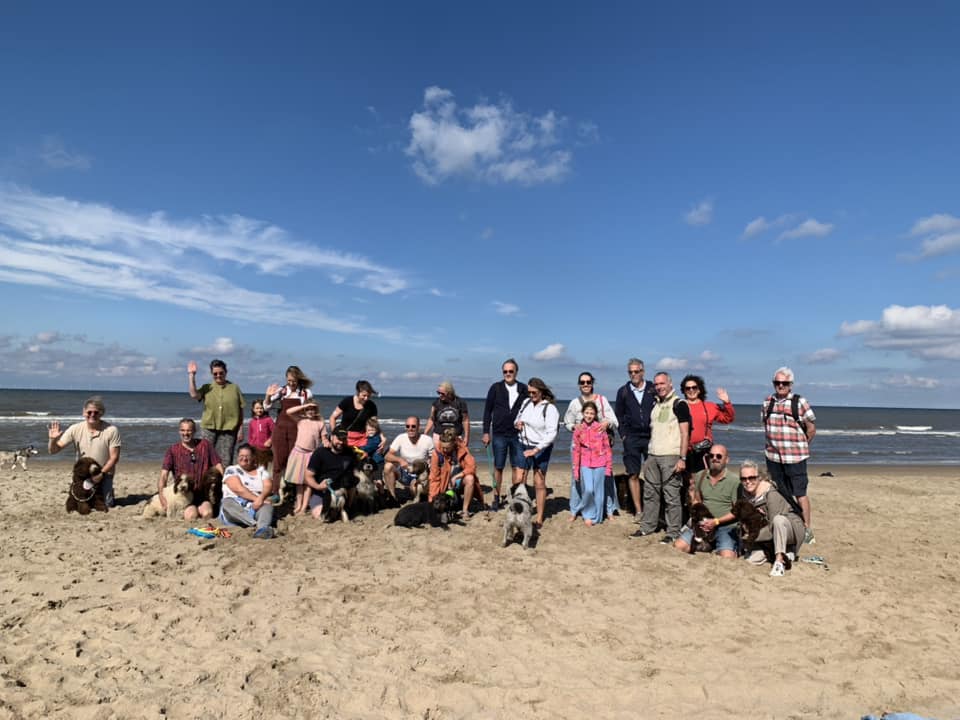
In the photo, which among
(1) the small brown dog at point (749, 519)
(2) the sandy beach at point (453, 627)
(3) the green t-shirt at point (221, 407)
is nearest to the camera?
(2) the sandy beach at point (453, 627)

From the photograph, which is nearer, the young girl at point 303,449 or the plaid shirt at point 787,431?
the plaid shirt at point 787,431

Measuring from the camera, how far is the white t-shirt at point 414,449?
7.37m

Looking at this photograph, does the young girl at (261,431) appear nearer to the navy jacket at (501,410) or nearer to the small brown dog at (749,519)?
the navy jacket at (501,410)

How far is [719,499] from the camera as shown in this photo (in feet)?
18.5

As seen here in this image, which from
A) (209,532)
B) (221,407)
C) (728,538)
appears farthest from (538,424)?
(221,407)

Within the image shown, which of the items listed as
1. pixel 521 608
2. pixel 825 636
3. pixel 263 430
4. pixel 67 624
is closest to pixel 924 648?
pixel 825 636

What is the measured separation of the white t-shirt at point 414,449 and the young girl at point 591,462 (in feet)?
6.25

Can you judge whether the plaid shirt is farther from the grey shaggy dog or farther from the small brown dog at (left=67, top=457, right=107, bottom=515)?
the small brown dog at (left=67, top=457, right=107, bottom=515)

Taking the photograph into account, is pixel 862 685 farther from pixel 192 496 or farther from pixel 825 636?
pixel 192 496

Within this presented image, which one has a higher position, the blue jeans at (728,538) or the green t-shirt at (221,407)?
the green t-shirt at (221,407)

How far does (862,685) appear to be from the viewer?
3.38 meters

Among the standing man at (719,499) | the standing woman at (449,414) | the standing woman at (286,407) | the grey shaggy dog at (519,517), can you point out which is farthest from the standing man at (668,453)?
the standing woman at (286,407)

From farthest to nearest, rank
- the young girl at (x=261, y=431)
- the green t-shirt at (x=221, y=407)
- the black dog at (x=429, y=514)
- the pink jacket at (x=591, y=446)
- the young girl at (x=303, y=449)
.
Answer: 1. the young girl at (x=261, y=431)
2. the green t-shirt at (x=221, y=407)
3. the young girl at (x=303, y=449)
4. the pink jacket at (x=591, y=446)
5. the black dog at (x=429, y=514)

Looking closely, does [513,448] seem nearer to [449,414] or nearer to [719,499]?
[449,414]
